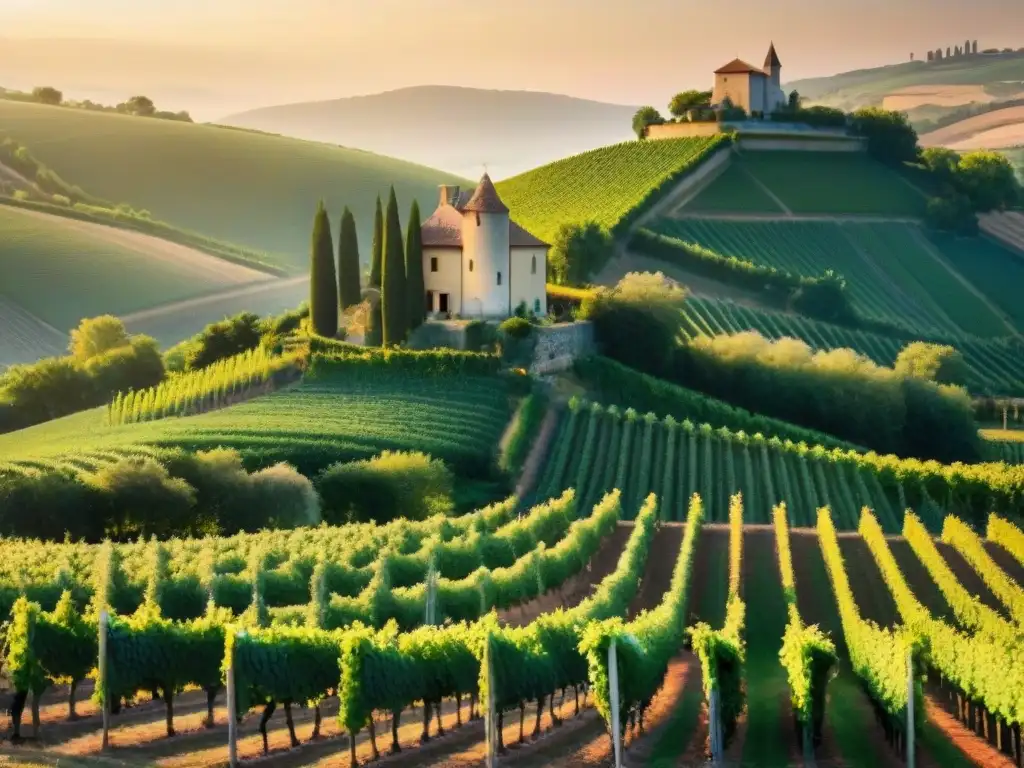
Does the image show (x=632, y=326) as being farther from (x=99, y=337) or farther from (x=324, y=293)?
(x=99, y=337)

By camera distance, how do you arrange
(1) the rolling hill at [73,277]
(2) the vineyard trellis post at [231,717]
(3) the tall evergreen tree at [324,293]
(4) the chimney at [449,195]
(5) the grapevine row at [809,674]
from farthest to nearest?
(1) the rolling hill at [73,277]
(4) the chimney at [449,195]
(3) the tall evergreen tree at [324,293]
(5) the grapevine row at [809,674]
(2) the vineyard trellis post at [231,717]

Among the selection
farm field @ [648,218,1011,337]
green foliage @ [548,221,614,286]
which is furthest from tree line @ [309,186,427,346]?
farm field @ [648,218,1011,337]

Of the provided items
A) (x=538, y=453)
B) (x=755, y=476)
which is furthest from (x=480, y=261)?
(x=755, y=476)

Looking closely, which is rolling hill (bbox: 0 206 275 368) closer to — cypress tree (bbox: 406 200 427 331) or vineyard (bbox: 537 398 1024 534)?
cypress tree (bbox: 406 200 427 331)

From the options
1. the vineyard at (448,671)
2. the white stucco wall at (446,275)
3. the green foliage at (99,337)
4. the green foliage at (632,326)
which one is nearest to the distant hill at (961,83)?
the green foliage at (99,337)

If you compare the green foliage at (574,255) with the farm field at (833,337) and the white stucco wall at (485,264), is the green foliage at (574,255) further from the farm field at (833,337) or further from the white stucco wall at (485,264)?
the white stucco wall at (485,264)

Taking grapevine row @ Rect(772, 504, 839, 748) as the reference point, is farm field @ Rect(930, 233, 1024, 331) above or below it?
above
